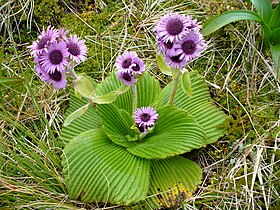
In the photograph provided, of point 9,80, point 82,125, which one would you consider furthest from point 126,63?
point 9,80

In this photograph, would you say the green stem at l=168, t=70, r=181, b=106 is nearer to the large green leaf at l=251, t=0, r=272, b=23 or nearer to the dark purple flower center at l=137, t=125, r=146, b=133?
the dark purple flower center at l=137, t=125, r=146, b=133

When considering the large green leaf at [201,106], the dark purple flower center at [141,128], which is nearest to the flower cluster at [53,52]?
the dark purple flower center at [141,128]

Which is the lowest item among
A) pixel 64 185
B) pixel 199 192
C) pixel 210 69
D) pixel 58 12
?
pixel 199 192

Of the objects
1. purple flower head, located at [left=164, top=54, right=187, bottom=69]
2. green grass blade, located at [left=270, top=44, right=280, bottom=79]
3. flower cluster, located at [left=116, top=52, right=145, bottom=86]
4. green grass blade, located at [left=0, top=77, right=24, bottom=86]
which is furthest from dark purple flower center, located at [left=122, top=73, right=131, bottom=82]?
green grass blade, located at [left=270, top=44, right=280, bottom=79]

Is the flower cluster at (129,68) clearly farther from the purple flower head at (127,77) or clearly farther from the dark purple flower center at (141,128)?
the dark purple flower center at (141,128)

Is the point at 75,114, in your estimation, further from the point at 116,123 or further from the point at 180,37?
the point at 180,37

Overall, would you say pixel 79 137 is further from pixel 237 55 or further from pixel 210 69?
pixel 237 55

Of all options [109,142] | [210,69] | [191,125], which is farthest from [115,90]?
[210,69]
